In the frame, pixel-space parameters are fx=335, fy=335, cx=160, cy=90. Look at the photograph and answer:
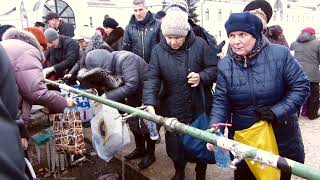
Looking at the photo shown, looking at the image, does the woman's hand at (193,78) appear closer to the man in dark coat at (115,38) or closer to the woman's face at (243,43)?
the woman's face at (243,43)

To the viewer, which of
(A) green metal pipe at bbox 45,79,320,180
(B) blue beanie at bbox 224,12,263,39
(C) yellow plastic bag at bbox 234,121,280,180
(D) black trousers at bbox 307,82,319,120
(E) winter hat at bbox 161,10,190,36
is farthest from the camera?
(D) black trousers at bbox 307,82,319,120

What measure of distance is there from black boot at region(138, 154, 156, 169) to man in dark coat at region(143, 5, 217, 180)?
2.53 feet

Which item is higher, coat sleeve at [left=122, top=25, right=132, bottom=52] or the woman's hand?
coat sleeve at [left=122, top=25, right=132, bottom=52]

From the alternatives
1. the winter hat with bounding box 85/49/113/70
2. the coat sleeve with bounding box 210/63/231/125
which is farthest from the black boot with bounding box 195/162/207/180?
the winter hat with bounding box 85/49/113/70

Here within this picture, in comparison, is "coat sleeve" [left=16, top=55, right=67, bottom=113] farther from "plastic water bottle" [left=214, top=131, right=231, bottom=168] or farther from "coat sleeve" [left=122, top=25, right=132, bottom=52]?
"coat sleeve" [left=122, top=25, right=132, bottom=52]

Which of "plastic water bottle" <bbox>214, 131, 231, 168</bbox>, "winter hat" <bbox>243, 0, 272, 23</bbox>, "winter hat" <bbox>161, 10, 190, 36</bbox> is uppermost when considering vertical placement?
"winter hat" <bbox>243, 0, 272, 23</bbox>

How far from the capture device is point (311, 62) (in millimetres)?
5938

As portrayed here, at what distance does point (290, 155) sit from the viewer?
96.6 inches

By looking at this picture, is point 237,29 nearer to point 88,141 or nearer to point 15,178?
point 15,178

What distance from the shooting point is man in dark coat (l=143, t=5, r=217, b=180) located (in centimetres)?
306

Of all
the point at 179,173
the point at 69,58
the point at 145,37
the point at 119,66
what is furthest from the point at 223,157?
the point at 69,58

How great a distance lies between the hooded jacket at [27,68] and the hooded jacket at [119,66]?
0.50m

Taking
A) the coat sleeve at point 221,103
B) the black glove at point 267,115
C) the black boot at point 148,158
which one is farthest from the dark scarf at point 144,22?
the black glove at point 267,115

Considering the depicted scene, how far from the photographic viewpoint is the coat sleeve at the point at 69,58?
527 centimetres
